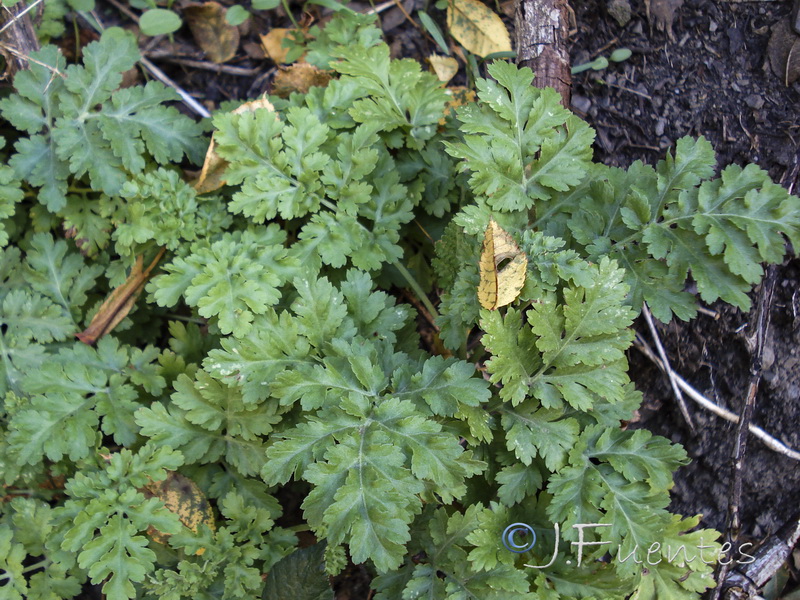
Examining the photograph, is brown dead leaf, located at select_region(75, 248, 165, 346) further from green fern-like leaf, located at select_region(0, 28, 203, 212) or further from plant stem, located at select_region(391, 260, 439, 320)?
plant stem, located at select_region(391, 260, 439, 320)

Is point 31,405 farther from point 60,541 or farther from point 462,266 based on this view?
point 462,266

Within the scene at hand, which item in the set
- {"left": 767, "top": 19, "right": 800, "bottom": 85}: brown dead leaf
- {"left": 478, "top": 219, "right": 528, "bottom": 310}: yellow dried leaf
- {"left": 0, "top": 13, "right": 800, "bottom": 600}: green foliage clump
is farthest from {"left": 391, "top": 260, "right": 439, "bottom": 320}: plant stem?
{"left": 767, "top": 19, "right": 800, "bottom": 85}: brown dead leaf

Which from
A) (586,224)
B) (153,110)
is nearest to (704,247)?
(586,224)

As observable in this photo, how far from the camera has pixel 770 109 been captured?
310 centimetres

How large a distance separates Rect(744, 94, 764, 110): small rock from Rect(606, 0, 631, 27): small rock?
0.76 metres

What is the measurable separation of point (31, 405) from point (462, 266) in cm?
203

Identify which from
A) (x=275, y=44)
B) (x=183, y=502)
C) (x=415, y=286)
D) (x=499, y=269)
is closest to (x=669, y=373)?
(x=499, y=269)

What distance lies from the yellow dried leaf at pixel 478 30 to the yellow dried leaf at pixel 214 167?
122 centimetres

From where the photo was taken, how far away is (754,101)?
3131 millimetres

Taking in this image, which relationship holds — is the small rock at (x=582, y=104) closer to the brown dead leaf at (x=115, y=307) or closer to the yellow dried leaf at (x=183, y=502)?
the brown dead leaf at (x=115, y=307)

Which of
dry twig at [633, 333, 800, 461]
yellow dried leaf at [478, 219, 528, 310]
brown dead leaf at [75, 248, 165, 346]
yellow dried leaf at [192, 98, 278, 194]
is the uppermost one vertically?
yellow dried leaf at [192, 98, 278, 194]

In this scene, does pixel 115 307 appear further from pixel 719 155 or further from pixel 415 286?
pixel 719 155

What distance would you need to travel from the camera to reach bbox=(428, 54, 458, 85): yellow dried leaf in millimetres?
3627
